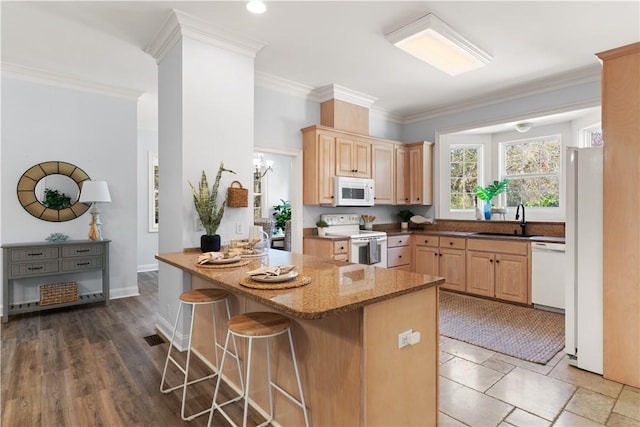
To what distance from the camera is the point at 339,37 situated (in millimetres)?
3197

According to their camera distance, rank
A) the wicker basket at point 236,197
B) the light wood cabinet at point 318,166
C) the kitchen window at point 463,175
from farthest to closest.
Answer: the kitchen window at point 463,175, the light wood cabinet at point 318,166, the wicker basket at point 236,197

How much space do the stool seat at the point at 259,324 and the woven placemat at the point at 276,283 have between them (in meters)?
0.22

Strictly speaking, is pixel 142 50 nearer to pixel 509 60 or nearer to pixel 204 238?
pixel 204 238

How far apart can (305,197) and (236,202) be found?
1.59 meters

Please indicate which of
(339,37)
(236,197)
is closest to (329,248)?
(236,197)

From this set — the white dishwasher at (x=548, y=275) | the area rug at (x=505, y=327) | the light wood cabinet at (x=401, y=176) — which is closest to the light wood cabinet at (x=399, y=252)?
the light wood cabinet at (x=401, y=176)

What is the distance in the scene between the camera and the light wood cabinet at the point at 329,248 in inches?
171

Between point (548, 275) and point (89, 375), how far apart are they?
15.4 ft

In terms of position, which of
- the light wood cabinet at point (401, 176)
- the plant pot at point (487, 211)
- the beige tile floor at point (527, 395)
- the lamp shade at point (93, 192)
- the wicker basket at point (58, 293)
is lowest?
the beige tile floor at point (527, 395)

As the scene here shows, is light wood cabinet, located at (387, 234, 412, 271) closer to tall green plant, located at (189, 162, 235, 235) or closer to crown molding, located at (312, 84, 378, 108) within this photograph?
crown molding, located at (312, 84, 378, 108)

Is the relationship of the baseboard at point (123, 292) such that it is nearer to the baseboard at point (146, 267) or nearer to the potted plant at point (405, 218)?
the baseboard at point (146, 267)

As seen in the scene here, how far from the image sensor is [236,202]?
10.2ft

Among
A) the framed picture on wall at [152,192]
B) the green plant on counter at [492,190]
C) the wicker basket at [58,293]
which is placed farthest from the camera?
the framed picture on wall at [152,192]

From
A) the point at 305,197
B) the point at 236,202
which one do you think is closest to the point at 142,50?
the point at 236,202
